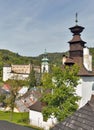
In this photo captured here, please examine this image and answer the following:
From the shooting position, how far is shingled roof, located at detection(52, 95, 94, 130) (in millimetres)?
11938

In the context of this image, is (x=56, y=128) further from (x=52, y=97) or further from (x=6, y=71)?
(x=6, y=71)

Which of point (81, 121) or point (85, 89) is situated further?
point (85, 89)

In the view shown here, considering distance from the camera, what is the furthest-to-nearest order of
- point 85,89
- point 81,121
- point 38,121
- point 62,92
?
1. point 38,121
2. point 85,89
3. point 62,92
4. point 81,121

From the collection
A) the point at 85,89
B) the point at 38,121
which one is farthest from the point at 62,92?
the point at 38,121

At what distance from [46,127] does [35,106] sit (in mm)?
4486

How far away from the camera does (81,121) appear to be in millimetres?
12336

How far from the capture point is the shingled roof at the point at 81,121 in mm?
11938

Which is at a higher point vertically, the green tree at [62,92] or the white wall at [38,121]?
the green tree at [62,92]

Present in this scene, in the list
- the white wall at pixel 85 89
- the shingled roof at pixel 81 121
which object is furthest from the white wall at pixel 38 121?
the shingled roof at pixel 81 121

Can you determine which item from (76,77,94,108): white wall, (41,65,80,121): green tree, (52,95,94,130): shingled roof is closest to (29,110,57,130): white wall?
(76,77,94,108): white wall

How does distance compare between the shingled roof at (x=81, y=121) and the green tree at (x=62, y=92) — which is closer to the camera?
the shingled roof at (x=81, y=121)

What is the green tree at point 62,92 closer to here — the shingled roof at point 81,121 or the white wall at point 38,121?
the white wall at point 38,121

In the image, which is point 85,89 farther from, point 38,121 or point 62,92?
point 38,121

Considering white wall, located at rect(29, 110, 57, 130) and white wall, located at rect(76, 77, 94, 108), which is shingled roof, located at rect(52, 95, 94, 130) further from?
white wall, located at rect(29, 110, 57, 130)
